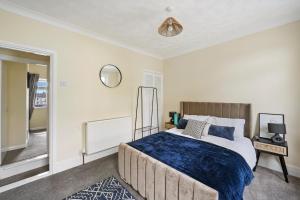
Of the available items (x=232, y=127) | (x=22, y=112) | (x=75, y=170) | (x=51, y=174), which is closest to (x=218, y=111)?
(x=232, y=127)

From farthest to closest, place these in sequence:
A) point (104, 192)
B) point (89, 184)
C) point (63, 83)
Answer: point (63, 83), point (89, 184), point (104, 192)

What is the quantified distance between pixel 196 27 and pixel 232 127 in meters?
2.01

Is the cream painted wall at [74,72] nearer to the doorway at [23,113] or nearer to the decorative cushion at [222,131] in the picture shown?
the doorway at [23,113]

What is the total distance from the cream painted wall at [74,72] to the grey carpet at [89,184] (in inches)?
15.7

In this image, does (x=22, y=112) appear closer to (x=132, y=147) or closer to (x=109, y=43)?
(x=109, y=43)

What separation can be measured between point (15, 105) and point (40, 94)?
49 cm

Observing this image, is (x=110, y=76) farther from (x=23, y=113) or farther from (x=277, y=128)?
(x=277, y=128)

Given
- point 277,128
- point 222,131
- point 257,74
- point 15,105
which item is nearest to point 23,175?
point 15,105

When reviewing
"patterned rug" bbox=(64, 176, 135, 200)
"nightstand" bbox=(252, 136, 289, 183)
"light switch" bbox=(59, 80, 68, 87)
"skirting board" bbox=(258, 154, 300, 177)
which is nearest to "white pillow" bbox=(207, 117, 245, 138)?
"nightstand" bbox=(252, 136, 289, 183)

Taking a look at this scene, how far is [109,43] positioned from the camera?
125 inches

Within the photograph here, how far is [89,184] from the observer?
214cm

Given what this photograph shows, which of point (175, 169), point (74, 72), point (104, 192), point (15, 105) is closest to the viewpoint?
point (175, 169)

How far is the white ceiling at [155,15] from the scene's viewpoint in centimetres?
196

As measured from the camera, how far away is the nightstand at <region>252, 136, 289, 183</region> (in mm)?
2186
